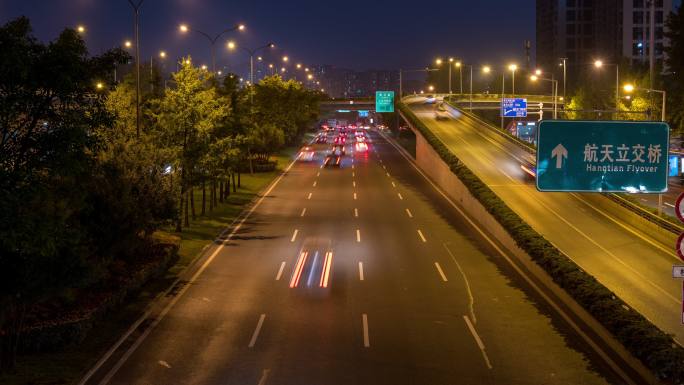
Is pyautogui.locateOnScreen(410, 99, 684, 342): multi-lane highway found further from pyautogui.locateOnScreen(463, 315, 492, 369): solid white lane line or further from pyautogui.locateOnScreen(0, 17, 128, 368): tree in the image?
pyautogui.locateOnScreen(0, 17, 128, 368): tree

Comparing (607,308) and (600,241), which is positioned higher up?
(607,308)

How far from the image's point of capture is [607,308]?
19.8 metres

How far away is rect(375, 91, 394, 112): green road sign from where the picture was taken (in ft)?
327

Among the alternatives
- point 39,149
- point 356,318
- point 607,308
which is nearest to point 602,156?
point 607,308

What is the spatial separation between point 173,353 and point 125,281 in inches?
220

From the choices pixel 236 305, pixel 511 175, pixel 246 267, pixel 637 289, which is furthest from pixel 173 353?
pixel 511 175

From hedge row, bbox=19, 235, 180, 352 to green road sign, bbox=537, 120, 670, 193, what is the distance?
42.7 feet

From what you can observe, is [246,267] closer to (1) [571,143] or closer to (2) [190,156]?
(2) [190,156]

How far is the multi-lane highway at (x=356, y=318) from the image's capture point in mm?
16938

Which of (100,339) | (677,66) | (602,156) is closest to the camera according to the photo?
(100,339)

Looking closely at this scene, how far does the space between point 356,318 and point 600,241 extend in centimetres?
1772

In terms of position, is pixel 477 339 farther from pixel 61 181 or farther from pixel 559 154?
pixel 61 181

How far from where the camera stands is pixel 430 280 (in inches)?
1064

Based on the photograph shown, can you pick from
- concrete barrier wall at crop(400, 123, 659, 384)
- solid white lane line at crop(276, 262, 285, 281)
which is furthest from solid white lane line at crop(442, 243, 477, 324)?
solid white lane line at crop(276, 262, 285, 281)
